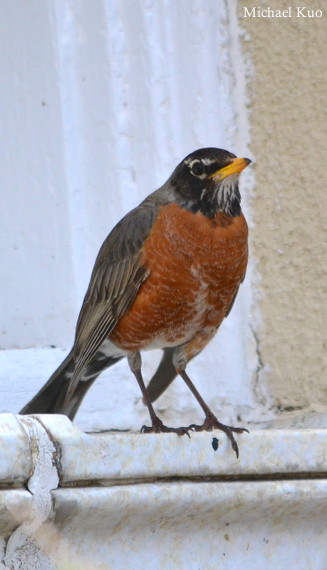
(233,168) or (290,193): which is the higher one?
(233,168)

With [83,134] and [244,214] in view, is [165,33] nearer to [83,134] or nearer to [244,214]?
[83,134]

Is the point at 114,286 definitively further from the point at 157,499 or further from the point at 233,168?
the point at 157,499

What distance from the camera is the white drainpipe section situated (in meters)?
1.58

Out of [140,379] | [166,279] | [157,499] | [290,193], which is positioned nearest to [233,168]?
[166,279]

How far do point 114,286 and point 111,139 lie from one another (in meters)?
0.46

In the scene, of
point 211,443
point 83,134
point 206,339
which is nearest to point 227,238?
point 206,339

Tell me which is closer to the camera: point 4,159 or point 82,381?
point 82,381

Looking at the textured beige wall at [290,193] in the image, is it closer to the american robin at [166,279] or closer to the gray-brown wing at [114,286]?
the american robin at [166,279]

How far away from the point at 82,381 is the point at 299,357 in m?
0.63

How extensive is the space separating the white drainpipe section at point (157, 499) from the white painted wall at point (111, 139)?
1.24 metres

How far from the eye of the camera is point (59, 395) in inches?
118

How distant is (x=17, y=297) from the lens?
10.6ft

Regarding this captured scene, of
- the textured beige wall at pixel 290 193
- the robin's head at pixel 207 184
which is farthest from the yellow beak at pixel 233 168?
the textured beige wall at pixel 290 193

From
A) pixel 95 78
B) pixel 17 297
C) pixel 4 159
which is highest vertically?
pixel 95 78
